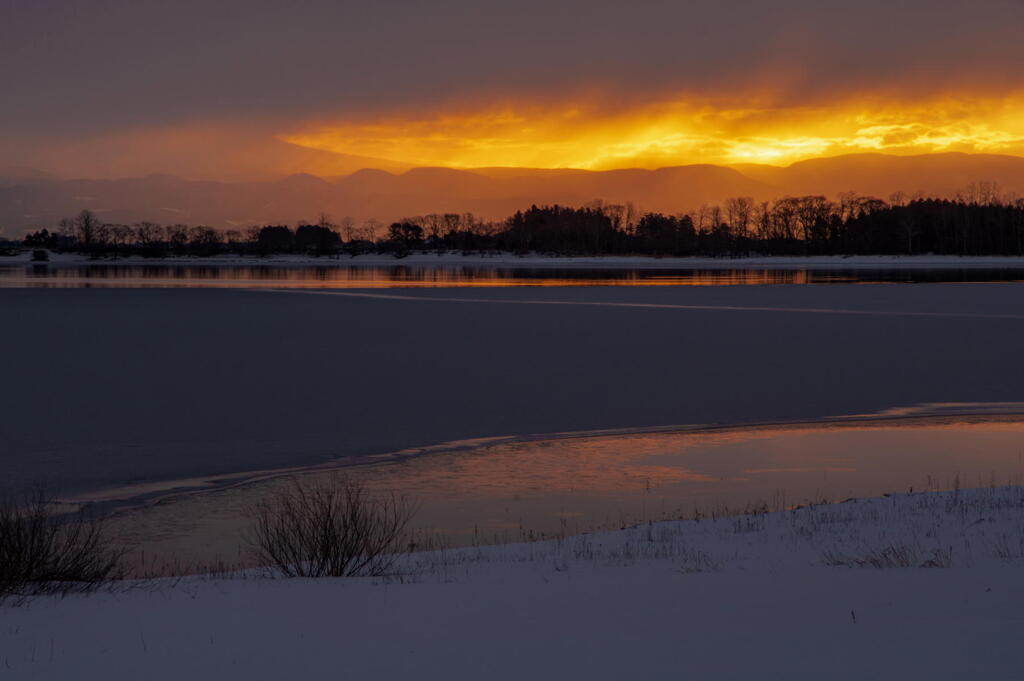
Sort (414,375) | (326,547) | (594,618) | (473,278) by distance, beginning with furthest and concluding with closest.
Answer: (473,278) → (414,375) → (326,547) → (594,618)

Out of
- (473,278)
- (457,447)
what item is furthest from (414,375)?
(473,278)

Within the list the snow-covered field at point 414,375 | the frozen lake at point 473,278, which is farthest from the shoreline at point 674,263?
the snow-covered field at point 414,375

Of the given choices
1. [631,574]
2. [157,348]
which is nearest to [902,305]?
[157,348]

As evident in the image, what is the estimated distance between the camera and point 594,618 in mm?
6406

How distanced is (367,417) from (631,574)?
981cm

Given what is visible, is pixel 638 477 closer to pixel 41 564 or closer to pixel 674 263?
pixel 41 564

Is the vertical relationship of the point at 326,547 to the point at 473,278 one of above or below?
below

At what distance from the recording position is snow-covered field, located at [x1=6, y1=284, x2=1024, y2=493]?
14.8m

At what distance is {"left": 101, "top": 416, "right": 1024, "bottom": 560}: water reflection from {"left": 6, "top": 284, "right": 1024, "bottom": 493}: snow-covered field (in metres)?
1.35

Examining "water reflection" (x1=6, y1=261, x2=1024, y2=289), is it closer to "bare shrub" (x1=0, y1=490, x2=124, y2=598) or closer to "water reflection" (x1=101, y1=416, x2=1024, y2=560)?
"water reflection" (x1=101, y1=416, x2=1024, y2=560)

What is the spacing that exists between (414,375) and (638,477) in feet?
31.7

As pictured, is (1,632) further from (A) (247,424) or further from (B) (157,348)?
(B) (157,348)

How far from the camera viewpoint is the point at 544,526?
1073cm

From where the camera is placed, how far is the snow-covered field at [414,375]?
48.6 feet
